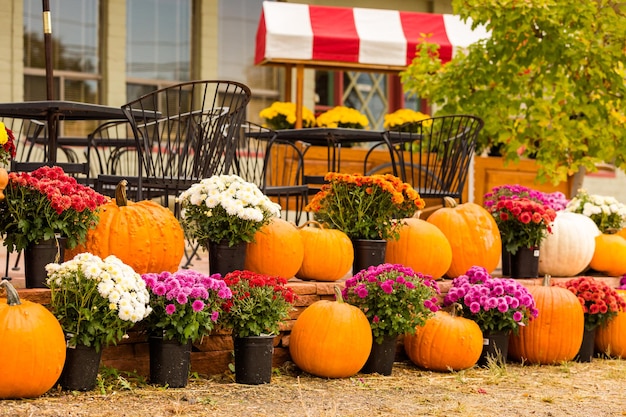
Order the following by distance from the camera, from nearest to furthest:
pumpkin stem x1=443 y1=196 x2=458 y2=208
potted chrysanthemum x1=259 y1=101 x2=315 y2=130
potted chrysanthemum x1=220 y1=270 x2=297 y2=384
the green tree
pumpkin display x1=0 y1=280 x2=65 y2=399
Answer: pumpkin display x1=0 y1=280 x2=65 y2=399
potted chrysanthemum x1=220 y1=270 x2=297 y2=384
pumpkin stem x1=443 y1=196 x2=458 y2=208
the green tree
potted chrysanthemum x1=259 y1=101 x2=315 y2=130

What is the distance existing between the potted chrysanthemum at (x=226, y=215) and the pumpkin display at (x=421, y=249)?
83 centimetres

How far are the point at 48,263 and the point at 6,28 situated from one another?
18.7 feet

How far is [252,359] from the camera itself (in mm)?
3811

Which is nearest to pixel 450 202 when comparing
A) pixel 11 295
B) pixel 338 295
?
pixel 338 295

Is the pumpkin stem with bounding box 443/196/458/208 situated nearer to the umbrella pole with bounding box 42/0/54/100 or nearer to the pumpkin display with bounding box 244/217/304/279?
the pumpkin display with bounding box 244/217/304/279

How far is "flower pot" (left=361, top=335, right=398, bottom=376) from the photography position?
4180mm

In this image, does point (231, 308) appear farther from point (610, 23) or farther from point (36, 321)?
point (610, 23)

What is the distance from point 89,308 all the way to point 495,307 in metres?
1.93

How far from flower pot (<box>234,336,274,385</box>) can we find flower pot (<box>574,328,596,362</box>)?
6.05 ft

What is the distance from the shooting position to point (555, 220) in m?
5.39

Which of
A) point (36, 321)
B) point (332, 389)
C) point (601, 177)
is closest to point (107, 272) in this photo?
point (36, 321)

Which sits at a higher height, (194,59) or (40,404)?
(194,59)

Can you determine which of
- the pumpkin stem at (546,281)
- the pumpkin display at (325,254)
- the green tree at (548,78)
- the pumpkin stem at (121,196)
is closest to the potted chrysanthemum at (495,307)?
the pumpkin stem at (546,281)

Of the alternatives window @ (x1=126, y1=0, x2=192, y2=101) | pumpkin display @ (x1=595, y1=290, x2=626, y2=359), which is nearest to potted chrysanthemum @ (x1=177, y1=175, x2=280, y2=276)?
pumpkin display @ (x1=595, y1=290, x2=626, y2=359)
